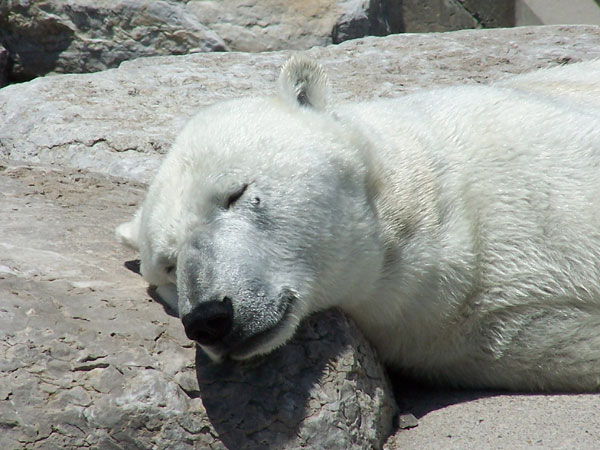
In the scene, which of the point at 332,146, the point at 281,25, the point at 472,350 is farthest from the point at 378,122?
the point at 281,25

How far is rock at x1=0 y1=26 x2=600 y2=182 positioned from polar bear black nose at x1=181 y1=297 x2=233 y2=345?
240cm

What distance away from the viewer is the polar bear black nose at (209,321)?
229 cm

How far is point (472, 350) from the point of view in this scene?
112 inches

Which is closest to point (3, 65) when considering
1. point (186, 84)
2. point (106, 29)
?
point (106, 29)

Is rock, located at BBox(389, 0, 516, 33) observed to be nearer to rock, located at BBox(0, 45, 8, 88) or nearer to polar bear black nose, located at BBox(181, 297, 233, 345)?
rock, located at BBox(0, 45, 8, 88)

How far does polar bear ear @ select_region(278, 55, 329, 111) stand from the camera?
9.75 feet

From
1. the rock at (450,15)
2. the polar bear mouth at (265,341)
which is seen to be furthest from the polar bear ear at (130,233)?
the rock at (450,15)

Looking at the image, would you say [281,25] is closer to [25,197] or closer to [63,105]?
[63,105]

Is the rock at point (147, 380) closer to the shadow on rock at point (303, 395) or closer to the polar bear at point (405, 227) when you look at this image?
the shadow on rock at point (303, 395)

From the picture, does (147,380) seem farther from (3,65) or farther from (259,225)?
(3,65)

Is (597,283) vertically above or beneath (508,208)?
beneath

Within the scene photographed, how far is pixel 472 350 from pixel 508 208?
0.50m

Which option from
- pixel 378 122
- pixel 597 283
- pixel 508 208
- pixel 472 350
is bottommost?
pixel 472 350

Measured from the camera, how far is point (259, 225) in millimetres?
2529
